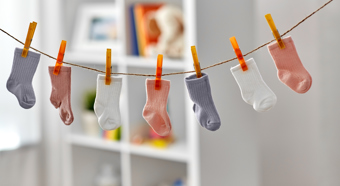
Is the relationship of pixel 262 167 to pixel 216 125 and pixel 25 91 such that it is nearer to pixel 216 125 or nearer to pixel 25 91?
pixel 216 125

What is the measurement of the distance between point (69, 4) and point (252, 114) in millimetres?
1101

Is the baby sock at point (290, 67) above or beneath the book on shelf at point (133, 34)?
beneath

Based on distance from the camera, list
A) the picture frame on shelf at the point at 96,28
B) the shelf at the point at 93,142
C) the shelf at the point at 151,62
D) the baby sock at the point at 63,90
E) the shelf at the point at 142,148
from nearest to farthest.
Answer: the baby sock at the point at 63,90, the shelf at the point at 151,62, the shelf at the point at 142,148, the shelf at the point at 93,142, the picture frame on shelf at the point at 96,28

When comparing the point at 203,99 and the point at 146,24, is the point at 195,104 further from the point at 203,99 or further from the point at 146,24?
the point at 146,24

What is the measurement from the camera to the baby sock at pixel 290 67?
1.05 meters

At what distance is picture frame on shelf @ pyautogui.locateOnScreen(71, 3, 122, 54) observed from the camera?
2267mm

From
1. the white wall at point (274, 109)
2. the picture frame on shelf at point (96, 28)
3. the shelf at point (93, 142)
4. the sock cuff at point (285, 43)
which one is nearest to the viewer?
the sock cuff at point (285, 43)

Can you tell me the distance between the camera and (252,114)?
1.69m

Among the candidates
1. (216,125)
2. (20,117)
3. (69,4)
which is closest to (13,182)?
(20,117)

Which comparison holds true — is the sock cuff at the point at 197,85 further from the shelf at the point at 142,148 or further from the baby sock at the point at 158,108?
the shelf at the point at 142,148

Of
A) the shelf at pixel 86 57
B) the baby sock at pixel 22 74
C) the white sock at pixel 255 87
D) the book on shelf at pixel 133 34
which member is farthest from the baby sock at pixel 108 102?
the shelf at pixel 86 57

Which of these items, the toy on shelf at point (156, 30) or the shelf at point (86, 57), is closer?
the toy on shelf at point (156, 30)

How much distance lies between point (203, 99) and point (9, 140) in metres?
1.45

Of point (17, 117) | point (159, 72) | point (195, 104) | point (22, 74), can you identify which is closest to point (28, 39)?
point (22, 74)
